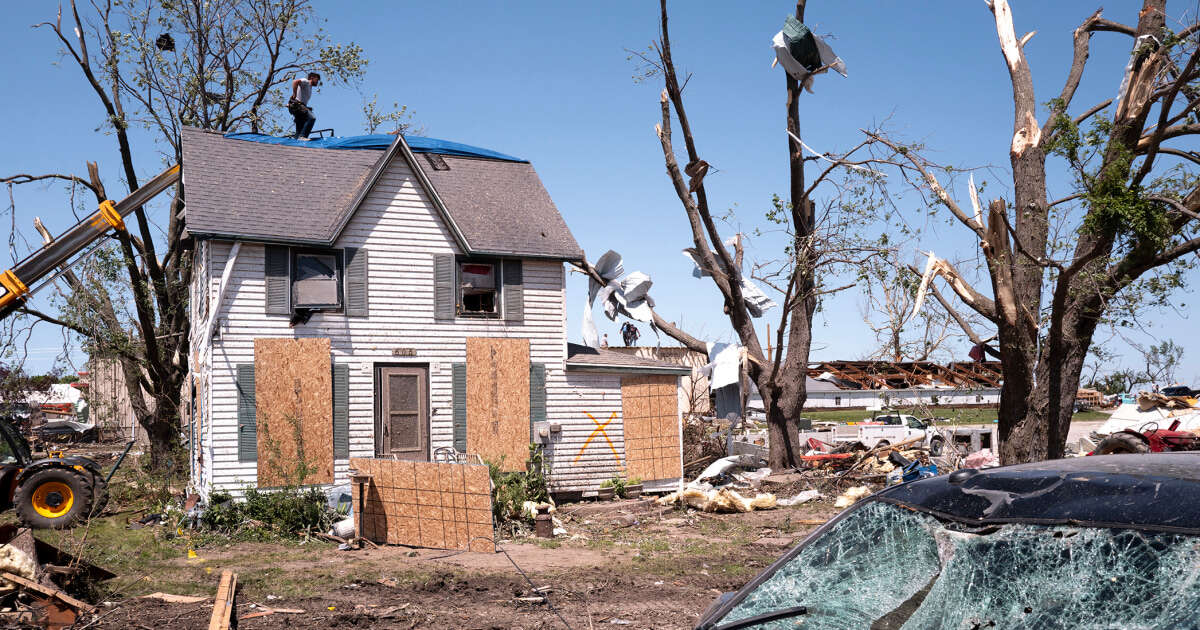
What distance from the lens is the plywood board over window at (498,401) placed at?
16266 mm

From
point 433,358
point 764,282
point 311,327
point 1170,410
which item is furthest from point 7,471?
point 1170,410

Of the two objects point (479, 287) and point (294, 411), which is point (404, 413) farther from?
point (479, 287)

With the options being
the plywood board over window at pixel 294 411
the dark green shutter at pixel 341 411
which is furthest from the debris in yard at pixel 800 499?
the plywood board over window at pixel 294 411

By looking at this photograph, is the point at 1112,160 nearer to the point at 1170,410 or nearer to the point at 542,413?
the point at 542,413

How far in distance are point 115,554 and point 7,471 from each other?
157 inches

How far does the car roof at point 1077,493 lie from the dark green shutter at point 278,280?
13.5m

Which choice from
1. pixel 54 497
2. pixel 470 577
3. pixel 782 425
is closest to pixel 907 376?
pixel 782 425

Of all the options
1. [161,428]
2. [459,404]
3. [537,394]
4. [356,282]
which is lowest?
[161,428]

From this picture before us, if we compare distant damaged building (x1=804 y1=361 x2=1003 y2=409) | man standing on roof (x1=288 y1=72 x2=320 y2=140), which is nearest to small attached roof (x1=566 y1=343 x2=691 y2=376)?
man standing on roof (x1=288 y1=72 x2=320 y2=140)

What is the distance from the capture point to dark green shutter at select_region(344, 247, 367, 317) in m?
15.8

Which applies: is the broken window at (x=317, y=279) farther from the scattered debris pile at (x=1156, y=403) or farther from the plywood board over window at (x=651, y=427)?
the scattered debris pile at (x=1156, y=403)

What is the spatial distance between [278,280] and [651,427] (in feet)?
24.7

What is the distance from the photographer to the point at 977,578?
299 centimetres

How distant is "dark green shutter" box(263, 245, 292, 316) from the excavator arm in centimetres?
366
